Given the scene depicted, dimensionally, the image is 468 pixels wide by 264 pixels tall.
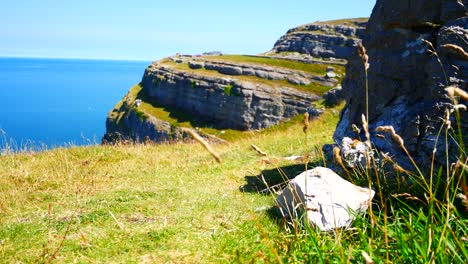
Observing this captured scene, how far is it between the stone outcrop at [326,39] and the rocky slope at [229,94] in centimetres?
51

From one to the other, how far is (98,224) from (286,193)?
370 centimetres

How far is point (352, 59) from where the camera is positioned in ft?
41.6

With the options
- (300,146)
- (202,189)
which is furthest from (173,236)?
(300,146)

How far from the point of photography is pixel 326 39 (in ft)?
497

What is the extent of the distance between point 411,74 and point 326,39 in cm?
14869

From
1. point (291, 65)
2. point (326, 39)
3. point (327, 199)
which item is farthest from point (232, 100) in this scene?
point (327, 199)

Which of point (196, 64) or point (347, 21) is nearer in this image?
point (196, 64)

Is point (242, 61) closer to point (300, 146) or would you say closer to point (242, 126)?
point (242, 126)

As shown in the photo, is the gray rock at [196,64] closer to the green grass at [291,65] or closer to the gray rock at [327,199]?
the green grass at [291,65]

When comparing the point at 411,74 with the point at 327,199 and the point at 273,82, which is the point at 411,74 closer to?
the point at 327,199

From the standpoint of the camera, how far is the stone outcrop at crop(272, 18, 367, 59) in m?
147

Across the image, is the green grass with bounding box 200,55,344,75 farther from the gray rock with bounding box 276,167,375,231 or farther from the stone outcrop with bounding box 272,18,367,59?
the gray rock with bounding box 276,167,375,231

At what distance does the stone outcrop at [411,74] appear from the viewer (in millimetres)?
8344

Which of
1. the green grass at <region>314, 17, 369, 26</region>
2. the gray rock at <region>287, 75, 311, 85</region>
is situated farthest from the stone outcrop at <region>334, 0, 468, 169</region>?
the green grass at <region>314, 17, 369, 26</region>
